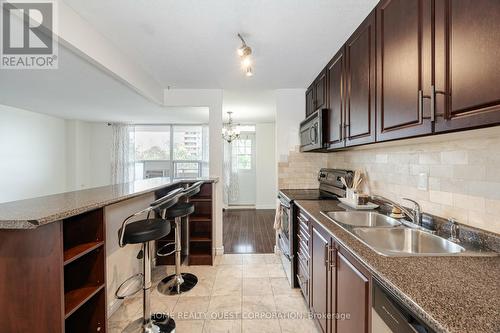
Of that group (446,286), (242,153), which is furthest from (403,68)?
(242,153)

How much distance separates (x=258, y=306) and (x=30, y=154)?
17.5 feet

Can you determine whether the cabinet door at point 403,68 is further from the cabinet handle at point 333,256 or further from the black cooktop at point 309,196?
the black cooktop at point 309,196

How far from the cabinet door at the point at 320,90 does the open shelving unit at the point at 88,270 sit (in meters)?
2.33

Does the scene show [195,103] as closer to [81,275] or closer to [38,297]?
[81,275]

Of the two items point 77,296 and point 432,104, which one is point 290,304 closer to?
point 77,296

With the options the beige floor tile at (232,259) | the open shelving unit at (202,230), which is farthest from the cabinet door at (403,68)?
the beige floor tile at (232,259)

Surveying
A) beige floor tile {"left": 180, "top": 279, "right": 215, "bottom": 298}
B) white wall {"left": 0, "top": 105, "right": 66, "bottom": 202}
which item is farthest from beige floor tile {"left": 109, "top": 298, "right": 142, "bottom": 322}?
white wall {"left": 0, "top": 105, "right": 66, "bottom": 202}

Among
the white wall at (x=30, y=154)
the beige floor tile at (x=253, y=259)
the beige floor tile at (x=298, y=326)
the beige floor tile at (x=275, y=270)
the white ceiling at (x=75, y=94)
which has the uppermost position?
the white ceiling at (x=75, y=94)

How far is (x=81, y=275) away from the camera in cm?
150

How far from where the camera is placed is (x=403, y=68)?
1.21m

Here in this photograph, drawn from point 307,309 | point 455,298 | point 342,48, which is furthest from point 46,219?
point 342,48

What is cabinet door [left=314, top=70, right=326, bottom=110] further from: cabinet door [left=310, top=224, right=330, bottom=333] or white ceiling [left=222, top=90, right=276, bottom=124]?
cabinet door [left=310, top=224, right=330, bottom=333]

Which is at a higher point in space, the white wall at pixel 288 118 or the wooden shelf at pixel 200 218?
the white wall at pixel 288 118

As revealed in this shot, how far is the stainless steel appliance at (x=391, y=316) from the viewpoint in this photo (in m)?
0.70
